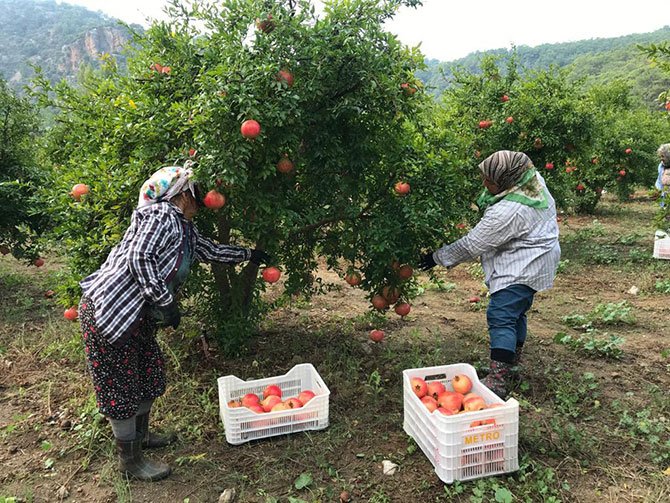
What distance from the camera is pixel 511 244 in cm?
360

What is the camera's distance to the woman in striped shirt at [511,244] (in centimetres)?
352

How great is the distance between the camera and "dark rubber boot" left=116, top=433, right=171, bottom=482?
2971mm

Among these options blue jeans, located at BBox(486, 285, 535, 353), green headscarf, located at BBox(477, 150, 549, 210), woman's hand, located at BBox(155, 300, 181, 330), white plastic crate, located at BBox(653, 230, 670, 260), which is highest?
green headscarf, located at BBox(477, 150, 549, 210)

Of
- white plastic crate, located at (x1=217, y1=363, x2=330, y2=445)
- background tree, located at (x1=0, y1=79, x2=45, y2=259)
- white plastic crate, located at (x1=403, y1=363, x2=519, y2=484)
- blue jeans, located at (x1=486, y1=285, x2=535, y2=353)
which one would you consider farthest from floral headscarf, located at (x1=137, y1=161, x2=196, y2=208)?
background tree, located at (x1=0, y1=79, x2=45, y2=259)

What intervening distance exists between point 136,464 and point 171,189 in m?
1.60

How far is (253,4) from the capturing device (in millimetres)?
3293

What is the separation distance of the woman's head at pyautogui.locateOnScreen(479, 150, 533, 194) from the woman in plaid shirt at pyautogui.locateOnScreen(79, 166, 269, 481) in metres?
1.99

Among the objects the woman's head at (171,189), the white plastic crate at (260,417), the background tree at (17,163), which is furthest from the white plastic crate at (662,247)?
the background tree at (17,163)

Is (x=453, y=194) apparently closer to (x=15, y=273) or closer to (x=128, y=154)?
(x=128, y=154)

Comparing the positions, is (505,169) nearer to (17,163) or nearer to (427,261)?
(427,261)

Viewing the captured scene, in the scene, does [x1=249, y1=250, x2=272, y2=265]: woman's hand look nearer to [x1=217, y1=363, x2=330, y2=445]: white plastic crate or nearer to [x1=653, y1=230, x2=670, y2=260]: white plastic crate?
[x1=217, y1=363, x2=330, y2=445]: white plastic crate

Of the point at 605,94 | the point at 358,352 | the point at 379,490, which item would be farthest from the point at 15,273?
the point at 605,94

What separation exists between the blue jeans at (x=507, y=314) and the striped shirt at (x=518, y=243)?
53 mm

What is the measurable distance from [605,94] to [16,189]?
17.4 meters
